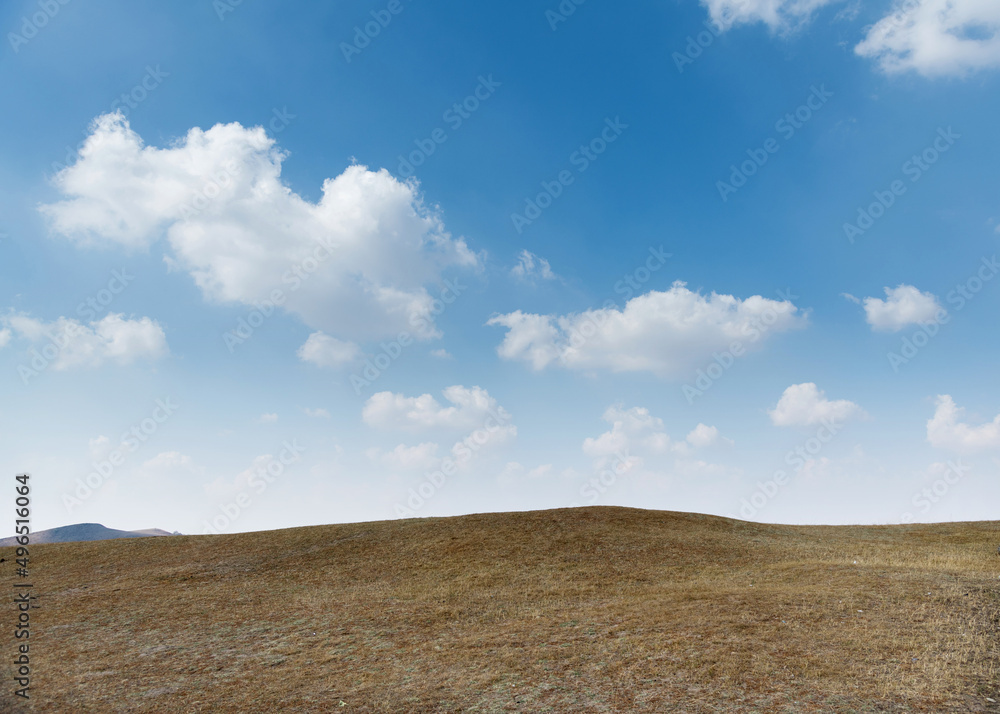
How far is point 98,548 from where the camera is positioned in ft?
110

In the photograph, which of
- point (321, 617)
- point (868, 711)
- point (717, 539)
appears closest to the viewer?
point (868, 711)

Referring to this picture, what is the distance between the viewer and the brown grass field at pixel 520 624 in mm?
13125

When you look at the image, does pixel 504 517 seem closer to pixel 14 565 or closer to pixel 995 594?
pixel 995 594

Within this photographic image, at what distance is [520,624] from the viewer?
728 inches

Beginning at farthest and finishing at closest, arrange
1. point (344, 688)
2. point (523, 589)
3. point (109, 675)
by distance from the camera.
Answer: point (523, 589) → point (109, 675) → point (344, 688)

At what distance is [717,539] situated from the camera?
1237 inches

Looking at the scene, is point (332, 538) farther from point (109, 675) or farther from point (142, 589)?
point (109, 675)

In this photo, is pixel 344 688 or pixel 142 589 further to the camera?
pixel 142 589

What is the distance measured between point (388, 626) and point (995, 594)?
830 inches

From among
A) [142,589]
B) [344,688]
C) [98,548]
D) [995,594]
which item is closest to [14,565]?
[98,548]

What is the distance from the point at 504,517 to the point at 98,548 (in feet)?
82.0

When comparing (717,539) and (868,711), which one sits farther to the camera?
(717,539)

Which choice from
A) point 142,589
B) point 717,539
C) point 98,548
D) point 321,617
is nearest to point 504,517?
point 717,539

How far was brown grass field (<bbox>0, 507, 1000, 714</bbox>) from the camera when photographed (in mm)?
13125
